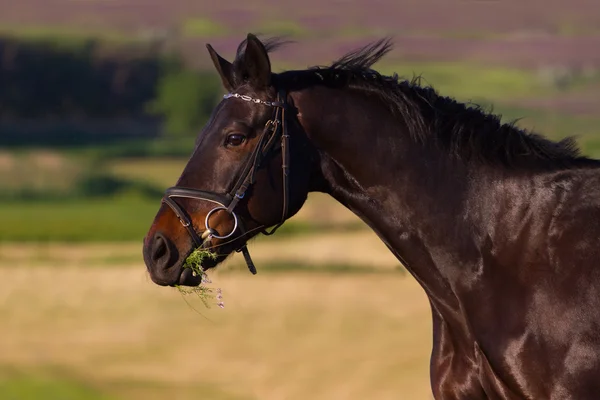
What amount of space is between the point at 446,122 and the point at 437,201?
37cm

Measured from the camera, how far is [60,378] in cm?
1234

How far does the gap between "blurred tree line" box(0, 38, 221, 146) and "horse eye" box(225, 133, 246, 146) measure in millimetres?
24960

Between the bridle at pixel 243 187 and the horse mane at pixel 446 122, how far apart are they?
19 centimetres

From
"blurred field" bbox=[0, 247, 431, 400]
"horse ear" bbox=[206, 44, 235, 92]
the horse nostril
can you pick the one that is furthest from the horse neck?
"blurred field" bbox=[0, 247, 431, 400]

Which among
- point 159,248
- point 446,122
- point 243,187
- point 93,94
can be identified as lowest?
point 159,248

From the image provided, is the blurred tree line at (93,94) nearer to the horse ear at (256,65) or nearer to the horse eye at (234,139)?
the horse ear at (256,65)

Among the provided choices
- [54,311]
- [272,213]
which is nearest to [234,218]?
[272,213]

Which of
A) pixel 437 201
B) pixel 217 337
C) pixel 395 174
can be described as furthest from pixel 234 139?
pixel 217 337

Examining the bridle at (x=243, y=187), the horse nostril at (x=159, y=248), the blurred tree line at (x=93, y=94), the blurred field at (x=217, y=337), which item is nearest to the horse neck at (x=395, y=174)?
the bridle at (x=243, y=187)

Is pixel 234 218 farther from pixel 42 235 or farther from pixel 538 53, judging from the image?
pixel 42 235

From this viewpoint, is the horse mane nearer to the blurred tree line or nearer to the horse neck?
the horse neck

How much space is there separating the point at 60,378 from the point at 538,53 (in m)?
10.6

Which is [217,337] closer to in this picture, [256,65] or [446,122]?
[446,122]

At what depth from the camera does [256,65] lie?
15.7 feet
